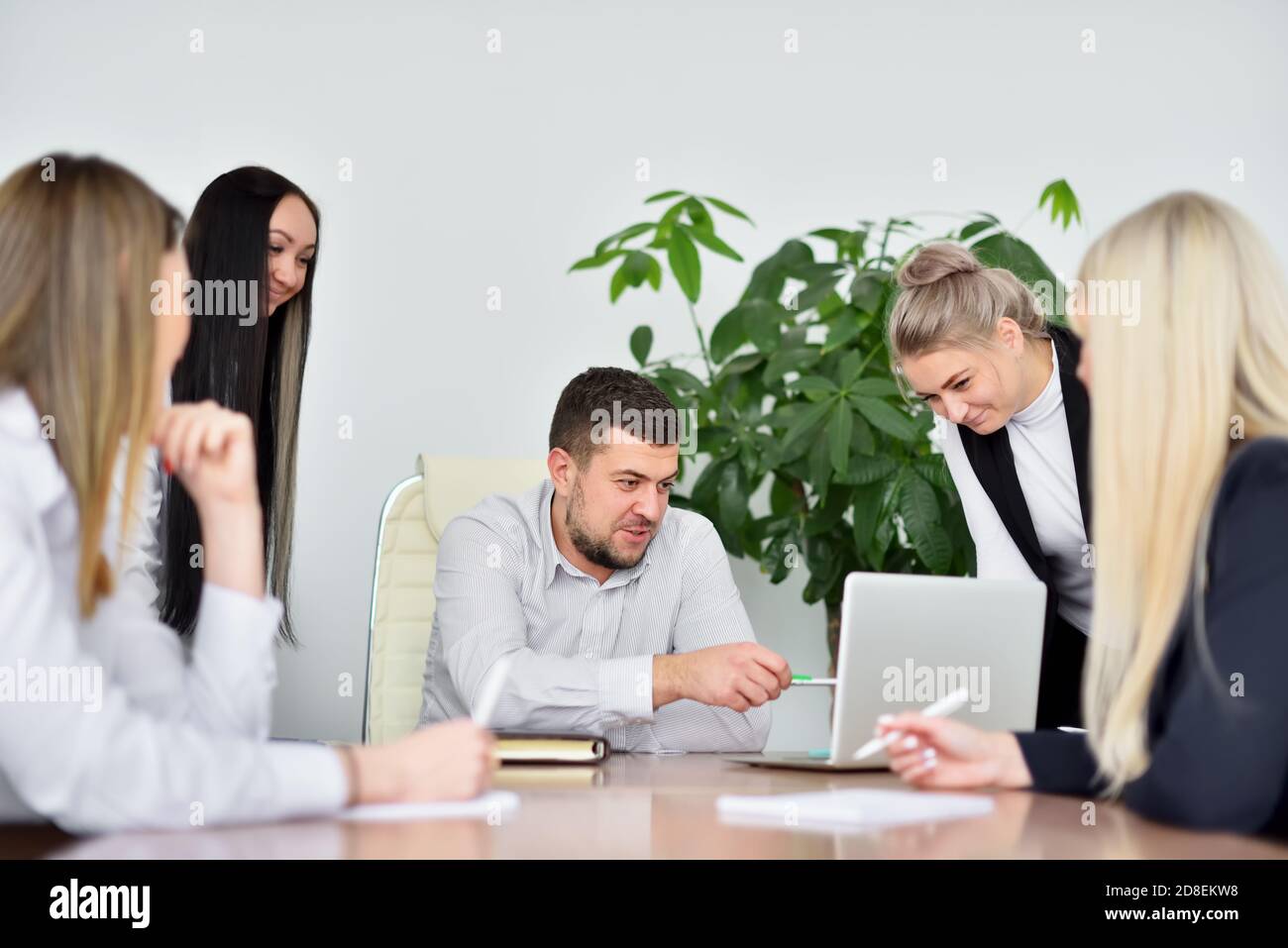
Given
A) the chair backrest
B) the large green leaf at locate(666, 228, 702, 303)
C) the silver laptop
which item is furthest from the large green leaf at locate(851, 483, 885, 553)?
the silver laptop

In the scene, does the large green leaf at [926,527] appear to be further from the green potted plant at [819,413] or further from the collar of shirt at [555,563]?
the collar of shirt at [555,563]

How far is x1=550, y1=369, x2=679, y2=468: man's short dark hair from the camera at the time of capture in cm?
241

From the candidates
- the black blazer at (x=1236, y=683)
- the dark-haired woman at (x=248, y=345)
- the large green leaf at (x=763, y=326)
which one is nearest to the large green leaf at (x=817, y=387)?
the large green leaf at (x=763, y=326)

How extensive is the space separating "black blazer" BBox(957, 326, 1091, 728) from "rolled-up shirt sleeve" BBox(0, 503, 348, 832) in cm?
147

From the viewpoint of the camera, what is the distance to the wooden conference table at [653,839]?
940mm

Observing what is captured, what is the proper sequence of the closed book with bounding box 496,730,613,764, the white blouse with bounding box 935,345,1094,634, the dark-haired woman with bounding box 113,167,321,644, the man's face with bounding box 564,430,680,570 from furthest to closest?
the man's face with bounding box 564,430,680,570
the white blouse with bounding box 935,345,1094,634
the dark-haired woman with bounding box 113,167,321,644
the closed book with bounding box 496,730,613,764

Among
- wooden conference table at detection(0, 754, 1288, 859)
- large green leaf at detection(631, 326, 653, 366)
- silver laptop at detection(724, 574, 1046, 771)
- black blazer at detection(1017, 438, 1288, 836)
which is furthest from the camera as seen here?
large green leaf at detection(631, 326, 653, 366)

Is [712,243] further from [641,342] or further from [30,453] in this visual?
[30,453]

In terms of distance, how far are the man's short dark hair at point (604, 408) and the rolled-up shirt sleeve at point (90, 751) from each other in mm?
1428

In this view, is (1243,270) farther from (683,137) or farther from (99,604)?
(683,137)

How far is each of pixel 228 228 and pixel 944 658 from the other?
4.62ft

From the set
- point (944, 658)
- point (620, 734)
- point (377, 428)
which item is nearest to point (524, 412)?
point (377, 428)

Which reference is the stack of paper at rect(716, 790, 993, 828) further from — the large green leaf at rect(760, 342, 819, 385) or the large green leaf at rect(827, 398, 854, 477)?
the large green leaf at rect(760, 342, 819, 385)

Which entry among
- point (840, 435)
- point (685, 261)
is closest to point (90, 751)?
point (840, 435)
